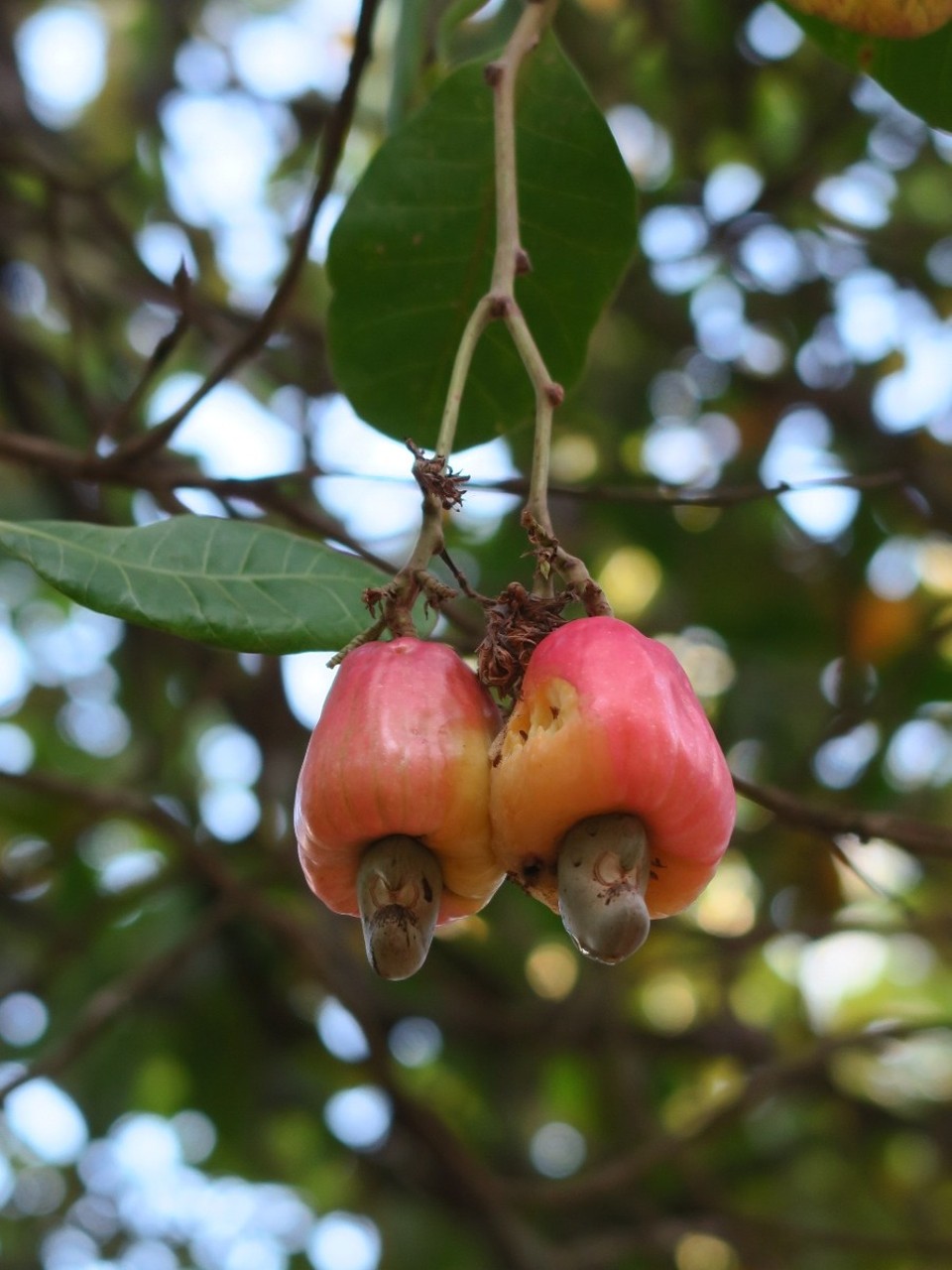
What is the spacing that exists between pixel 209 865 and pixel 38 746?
49.0 inches

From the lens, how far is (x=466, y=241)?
5.09 feet

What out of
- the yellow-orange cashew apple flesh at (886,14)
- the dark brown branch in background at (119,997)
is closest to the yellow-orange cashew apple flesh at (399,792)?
the yellow-orange cashew apple flesh at (886,14)

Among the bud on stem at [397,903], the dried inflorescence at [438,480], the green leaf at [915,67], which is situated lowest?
the bud on stem at [397,903]

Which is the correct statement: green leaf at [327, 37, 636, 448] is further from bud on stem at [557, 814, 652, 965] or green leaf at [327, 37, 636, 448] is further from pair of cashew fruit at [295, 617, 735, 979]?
bud on stem at [557, 814, 652, 965]

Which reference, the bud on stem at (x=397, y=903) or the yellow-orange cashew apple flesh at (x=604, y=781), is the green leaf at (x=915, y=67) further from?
the bud on stem at (x=397, y=903)

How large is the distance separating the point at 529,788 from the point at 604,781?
5 cm

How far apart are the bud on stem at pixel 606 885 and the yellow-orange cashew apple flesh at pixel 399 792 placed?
77 mm

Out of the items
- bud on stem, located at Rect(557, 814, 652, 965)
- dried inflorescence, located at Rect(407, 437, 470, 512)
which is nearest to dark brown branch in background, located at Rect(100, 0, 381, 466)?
dried inflorescence, located at Rect(407, 437, 470, 512)

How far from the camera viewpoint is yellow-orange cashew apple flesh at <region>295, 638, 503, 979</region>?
0.94 meters

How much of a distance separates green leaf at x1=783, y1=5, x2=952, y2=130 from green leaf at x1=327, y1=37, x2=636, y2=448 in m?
0.26

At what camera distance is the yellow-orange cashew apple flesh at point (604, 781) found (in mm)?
907

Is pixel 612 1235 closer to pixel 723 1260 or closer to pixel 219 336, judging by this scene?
pixel 723 1260

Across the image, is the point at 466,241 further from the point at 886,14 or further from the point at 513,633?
the point at 513,633

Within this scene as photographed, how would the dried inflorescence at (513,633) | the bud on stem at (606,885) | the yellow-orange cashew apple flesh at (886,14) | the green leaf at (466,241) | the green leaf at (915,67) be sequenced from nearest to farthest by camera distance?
the bud on stem at (606,885) < the dried inflorescence at (513,633) < the yellow-orange cashew apple flesh at (886,14) < the green leaf at (915,67) < the green leaf at (466,241)
